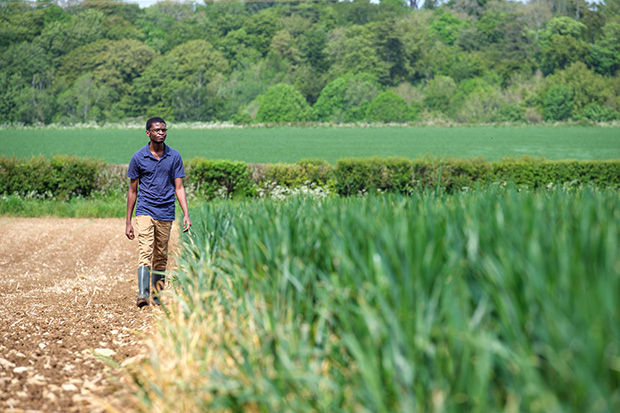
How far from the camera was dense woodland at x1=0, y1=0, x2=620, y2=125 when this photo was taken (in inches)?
3578

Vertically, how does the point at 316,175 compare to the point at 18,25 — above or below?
below

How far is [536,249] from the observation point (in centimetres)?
216

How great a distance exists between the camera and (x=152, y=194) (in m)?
6.34

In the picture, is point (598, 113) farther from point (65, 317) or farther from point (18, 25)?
point (18, 25)

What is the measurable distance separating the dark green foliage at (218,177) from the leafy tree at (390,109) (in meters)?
76.1

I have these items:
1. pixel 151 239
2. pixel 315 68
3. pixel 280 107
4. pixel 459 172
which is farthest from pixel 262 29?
pixel 151 239

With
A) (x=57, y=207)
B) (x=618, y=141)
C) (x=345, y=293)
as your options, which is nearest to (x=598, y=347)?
(x=345, y=293)

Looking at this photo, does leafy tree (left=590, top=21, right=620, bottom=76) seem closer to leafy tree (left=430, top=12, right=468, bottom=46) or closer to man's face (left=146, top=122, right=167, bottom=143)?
leafy tree (left=430, top=12, right=468, bottom=46)

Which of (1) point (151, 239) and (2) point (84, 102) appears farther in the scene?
(2) point (84, 102)

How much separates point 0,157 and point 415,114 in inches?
3133

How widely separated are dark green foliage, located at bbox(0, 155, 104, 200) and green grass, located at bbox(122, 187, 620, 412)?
1355 centimetres

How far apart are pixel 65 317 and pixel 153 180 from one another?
1568 millimetres

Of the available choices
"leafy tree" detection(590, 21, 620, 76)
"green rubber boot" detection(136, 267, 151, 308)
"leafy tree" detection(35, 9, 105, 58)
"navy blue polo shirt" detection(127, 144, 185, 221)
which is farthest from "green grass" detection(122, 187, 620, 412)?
"leafy tree" detection(35, 9, 105, 58)

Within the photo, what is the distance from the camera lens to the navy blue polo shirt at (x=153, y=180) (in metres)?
6.31
